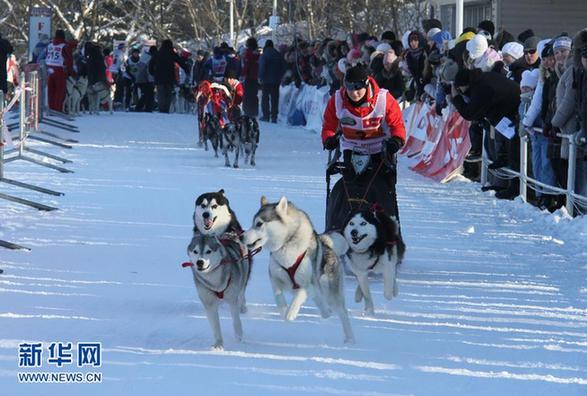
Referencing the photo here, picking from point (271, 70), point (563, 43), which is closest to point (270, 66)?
point (271, 70)

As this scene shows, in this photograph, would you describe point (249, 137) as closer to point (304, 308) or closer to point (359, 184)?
point (359, 184)

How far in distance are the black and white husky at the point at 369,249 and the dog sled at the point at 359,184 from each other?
3.45 feet

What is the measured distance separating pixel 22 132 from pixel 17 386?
1115 cm

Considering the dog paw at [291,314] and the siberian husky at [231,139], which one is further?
the siberian husky at [231,139]

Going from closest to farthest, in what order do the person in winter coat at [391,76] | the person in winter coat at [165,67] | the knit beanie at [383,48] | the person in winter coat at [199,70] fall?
the person in winter coat at [391,76]
the knit beanie at [383,48]
the person in winter coat at [199,70]
the person in winter coat at [165,67]

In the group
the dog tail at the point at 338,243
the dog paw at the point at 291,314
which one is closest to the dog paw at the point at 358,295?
the dog tail at the point at 338,243

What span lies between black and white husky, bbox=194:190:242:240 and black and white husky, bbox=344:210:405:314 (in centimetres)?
68

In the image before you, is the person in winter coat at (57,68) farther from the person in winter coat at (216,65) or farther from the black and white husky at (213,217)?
the black and white husky at (213,217)

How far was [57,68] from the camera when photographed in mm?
27078

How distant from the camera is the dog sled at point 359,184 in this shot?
8.83m

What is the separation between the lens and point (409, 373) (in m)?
6.14

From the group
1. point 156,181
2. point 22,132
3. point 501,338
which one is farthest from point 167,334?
point 22,132

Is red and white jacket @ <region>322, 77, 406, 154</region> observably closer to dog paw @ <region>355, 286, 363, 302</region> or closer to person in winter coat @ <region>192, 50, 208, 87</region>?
dog paw @ <region>355, 286, 363, 302</region>

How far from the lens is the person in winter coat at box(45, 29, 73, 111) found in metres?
27.0
